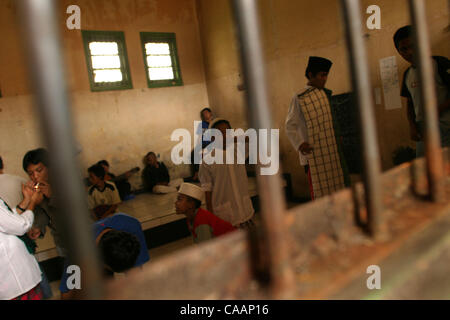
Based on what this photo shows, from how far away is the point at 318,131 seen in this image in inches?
124

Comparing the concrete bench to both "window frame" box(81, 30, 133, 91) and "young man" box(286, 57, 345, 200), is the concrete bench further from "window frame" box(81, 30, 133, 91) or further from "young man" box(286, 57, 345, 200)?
"window frame" box(81, 30, 133, 91)

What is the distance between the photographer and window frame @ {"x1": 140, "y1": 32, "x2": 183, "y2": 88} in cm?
751

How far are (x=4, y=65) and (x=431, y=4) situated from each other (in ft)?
23.8

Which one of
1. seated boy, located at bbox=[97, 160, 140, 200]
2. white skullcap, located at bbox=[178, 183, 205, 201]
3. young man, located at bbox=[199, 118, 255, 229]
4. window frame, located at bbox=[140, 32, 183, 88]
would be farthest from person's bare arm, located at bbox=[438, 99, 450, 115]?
window frame, located at bbox=[140, 32, 183, 88]

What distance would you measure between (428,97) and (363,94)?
22 cm

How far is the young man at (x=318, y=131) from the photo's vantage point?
3150 mm

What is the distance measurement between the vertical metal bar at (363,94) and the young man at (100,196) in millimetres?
4239

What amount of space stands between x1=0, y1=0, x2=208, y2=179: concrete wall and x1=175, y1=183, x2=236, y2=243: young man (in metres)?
4.43

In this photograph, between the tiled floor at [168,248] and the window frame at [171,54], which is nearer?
the tiled floor at [168,248]

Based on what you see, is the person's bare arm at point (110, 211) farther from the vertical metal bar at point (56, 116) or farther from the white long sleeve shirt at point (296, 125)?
the vertical metal bar at point (56, 116)

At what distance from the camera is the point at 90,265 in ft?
1.09

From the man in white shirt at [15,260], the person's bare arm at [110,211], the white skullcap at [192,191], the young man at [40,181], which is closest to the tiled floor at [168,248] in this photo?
the person's bare arm at [110,211]

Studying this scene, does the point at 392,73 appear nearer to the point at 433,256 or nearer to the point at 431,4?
the point at 431,4

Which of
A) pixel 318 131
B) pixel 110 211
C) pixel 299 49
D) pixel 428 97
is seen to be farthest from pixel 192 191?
pixel 299 49
